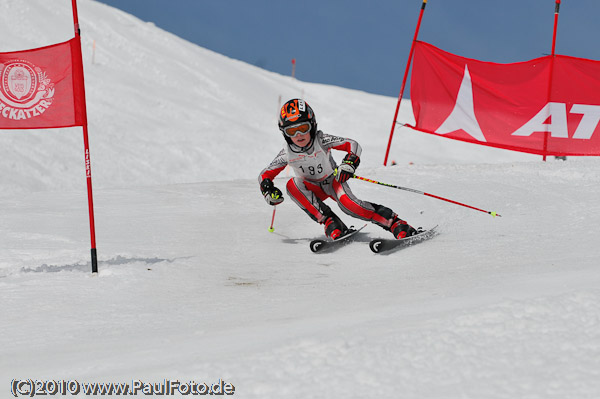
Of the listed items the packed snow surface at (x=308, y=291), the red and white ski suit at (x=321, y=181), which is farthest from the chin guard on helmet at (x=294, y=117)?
the packed snow surface at (x=308, y=291)

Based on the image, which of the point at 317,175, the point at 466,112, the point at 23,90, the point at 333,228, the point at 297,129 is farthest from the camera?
the point at 466,112

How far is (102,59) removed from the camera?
2405 centimetres

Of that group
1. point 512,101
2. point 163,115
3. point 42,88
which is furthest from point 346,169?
point 163,115

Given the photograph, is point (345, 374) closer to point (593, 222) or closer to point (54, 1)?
point (593, 222)

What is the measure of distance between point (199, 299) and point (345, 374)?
218 cm

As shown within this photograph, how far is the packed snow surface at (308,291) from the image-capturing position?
228cm

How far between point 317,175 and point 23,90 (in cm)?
287

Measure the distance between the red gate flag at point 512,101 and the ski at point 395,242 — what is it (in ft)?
15.1

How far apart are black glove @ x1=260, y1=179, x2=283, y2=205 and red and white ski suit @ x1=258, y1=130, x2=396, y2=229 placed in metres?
0.10

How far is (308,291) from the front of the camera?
4340 millimetres

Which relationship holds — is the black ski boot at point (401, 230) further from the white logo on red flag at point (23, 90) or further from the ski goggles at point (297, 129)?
the white logo on red flag at point (23, 90)

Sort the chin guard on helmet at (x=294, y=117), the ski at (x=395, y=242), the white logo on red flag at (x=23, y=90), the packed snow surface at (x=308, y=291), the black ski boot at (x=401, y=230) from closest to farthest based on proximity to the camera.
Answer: the packed snow surface at (x=308, y=291)
the white logo on red flag at (x=23, y=90)
the ski at (x=395, y=242)
the black ski boot at (x=401, y=230)
the chin guard on helmet at (x=294, y=117)

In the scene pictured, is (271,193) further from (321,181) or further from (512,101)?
(512,101)

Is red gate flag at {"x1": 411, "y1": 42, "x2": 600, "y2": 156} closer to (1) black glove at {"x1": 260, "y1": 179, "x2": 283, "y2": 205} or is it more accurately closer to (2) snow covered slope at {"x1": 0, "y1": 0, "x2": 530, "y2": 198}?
(1) black glove at {"x1": 260, "y1": 179, "x2": 283, "y2": 205}
